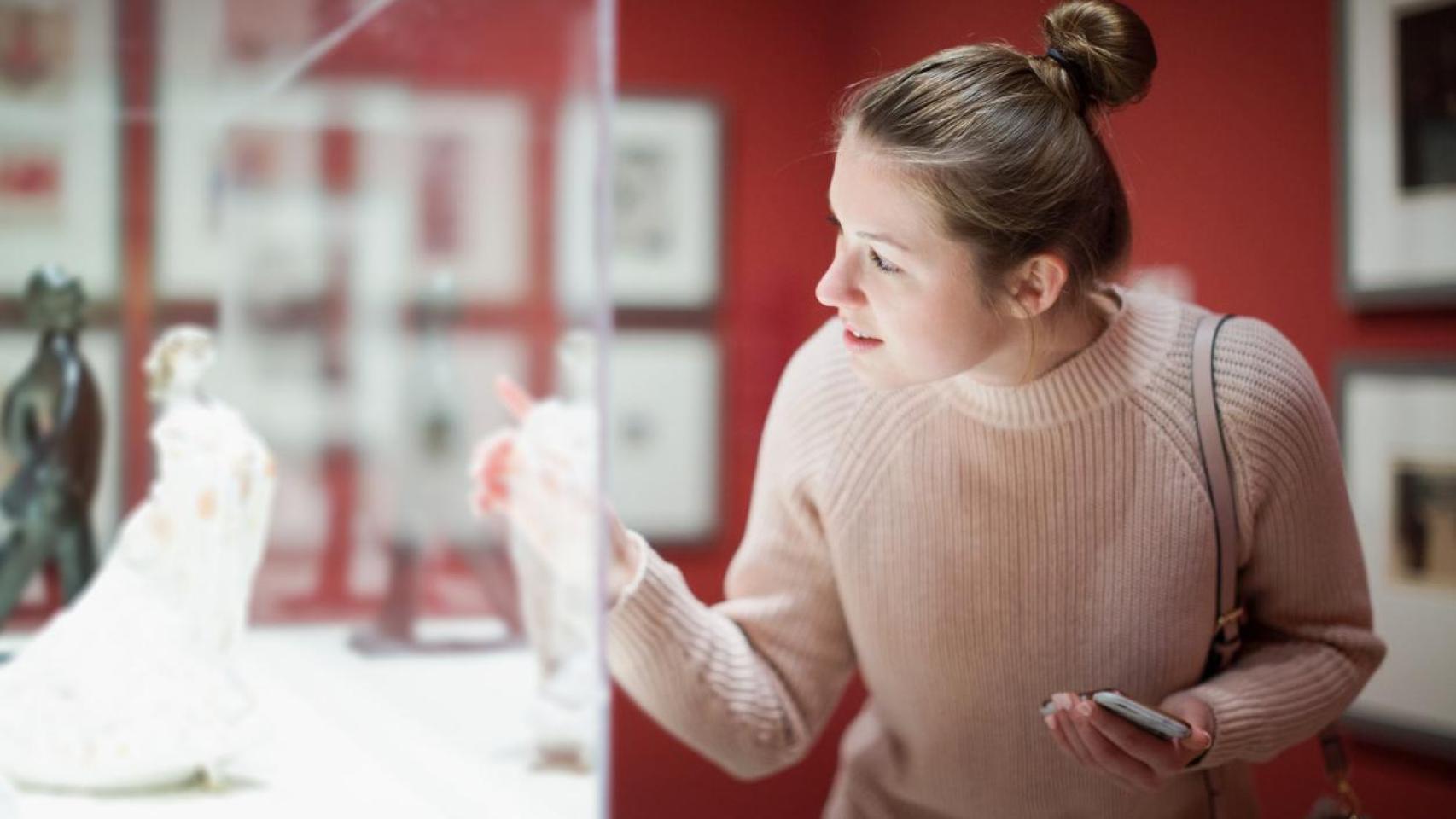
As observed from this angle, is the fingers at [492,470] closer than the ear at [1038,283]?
No

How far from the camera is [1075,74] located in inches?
35.4

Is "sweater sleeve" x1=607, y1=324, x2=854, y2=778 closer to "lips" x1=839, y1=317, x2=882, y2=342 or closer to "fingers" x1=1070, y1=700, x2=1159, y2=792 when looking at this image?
"lips" x1=839, y1=317, x2=882, y2=342

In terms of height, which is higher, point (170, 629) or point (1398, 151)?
point (1398, 151)

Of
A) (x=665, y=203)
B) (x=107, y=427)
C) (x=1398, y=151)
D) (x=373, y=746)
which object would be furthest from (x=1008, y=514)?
(x=107, y=427)

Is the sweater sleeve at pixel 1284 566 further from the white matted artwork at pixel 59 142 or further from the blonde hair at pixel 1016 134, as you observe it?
the white matted artwork at pixel 59 142

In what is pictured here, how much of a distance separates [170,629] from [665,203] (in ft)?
2.20

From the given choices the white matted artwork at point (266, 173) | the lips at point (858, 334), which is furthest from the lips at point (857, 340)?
the white matted artwork at point (266, 173)

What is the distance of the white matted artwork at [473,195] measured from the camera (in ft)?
4.74

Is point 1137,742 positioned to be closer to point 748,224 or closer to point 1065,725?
point 1065,725

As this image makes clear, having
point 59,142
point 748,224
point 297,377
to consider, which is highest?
point 59,142

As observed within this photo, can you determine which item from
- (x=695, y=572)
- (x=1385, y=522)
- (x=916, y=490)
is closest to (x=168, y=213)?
(x=695, y=572)

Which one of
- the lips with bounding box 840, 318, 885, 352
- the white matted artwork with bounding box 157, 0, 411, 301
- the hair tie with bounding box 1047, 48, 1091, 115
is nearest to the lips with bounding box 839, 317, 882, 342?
the lips with bounding box 840, 318, 885, 352

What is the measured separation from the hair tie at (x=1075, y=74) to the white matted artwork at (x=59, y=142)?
94 centimetres

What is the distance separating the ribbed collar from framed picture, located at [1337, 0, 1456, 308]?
318 mm
